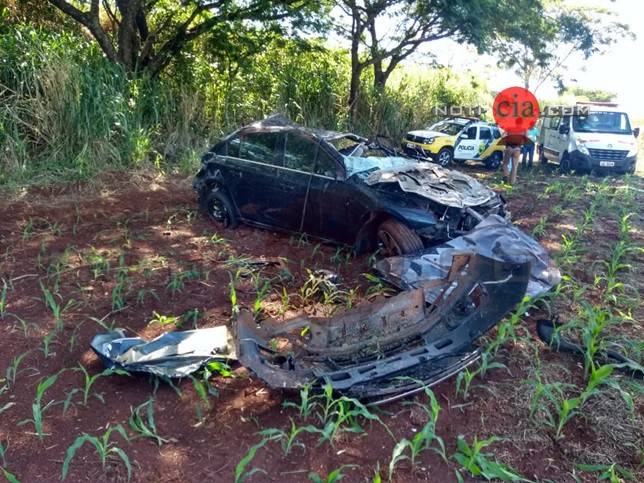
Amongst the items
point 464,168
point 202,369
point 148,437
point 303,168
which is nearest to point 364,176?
point 303,168

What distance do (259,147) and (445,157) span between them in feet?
30.0

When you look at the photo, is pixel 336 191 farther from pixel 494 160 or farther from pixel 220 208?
pixel 494 160

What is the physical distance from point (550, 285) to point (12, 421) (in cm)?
443

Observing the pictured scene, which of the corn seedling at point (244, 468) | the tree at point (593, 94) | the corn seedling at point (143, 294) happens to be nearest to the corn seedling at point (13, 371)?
the corn seedling at point (143, 294)

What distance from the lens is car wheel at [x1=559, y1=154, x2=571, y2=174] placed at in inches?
589

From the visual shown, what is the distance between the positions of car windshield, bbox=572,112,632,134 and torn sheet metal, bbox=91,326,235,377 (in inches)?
553

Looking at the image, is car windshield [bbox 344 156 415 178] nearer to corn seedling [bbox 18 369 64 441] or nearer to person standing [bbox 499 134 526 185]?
corn seedling [bbox 18 369 64 441]

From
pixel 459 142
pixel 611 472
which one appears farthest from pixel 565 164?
pixel 611 472

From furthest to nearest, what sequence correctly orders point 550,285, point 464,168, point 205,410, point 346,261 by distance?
1. point 464,168
2. point 346,261
3. point 550,285
4. point 205,410

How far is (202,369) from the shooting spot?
3.82 metres

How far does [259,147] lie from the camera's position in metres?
6.79

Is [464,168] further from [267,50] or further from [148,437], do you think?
[148,437]

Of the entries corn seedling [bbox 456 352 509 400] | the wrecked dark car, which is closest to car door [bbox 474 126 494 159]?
the wrecked dark car

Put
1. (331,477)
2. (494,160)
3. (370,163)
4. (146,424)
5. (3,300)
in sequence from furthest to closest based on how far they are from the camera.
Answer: (494,160), (370,163), (3,300), (146,424), (331,477)
